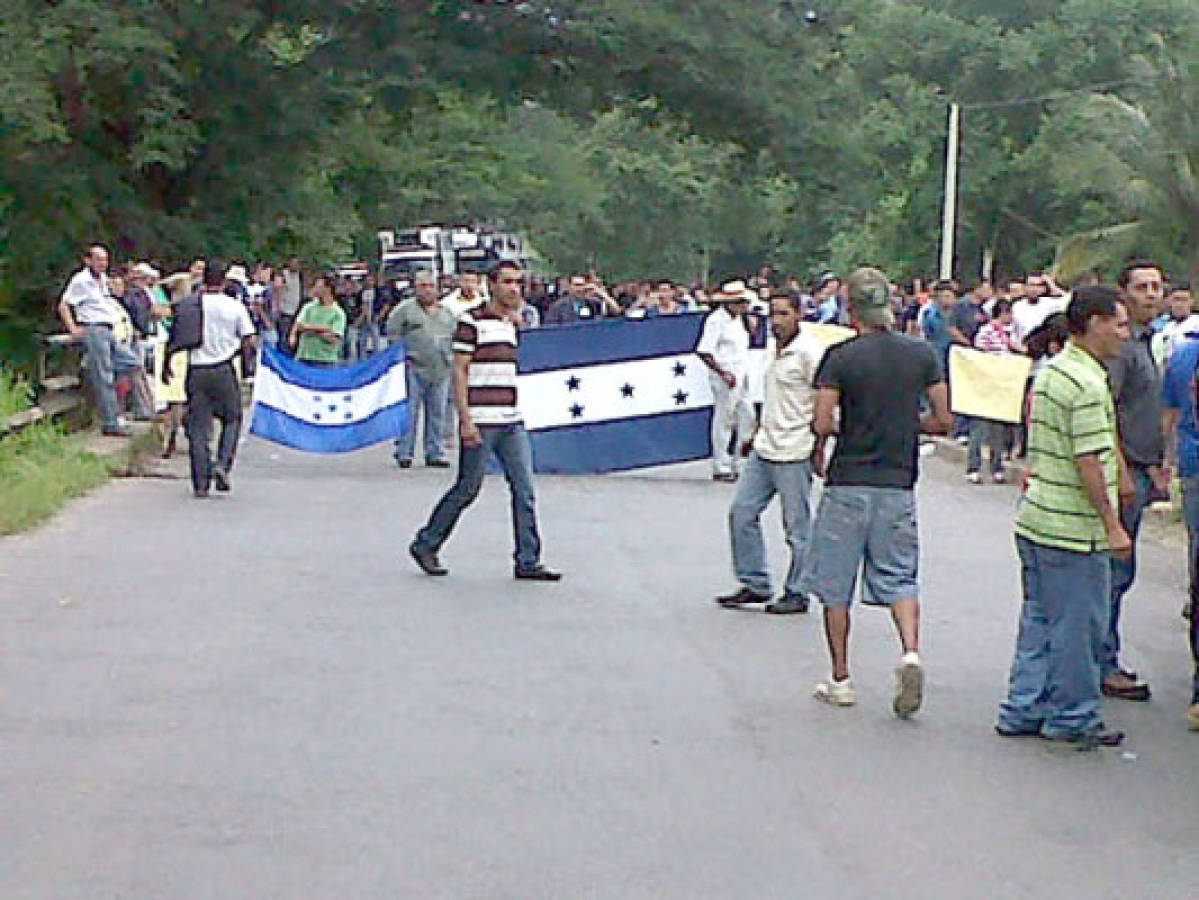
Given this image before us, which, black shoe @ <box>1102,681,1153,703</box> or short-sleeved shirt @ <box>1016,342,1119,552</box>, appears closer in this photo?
short-sleeved shirt @ <box>1016,342,1119,552</box>

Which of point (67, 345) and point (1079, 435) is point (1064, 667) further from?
point (67, 345)

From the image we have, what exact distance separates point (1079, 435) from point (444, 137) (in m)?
37.9

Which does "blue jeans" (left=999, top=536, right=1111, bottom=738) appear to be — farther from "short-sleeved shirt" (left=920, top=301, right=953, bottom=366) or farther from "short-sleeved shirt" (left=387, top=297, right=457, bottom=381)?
"short-sleeved shirt" (left=920, top=301, right=953, bottom=366)

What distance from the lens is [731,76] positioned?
92.0ft

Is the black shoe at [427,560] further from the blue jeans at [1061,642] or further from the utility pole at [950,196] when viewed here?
the utility pole at [950,196]

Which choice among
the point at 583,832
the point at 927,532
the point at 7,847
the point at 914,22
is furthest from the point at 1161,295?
the point at 914,22

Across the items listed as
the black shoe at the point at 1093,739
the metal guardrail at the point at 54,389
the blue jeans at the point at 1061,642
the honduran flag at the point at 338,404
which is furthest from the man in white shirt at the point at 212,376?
the black shoe at the point at 1093,739

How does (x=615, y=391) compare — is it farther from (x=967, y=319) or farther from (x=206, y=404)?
(x=967, y=319)

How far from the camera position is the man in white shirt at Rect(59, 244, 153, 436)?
19609mm

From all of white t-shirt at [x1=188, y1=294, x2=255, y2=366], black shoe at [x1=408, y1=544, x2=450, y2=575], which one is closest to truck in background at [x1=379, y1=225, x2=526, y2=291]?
white t-shirt at [x1=188, y1=294, x2=255, y2=366]

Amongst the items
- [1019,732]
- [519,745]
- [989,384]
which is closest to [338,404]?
[989,384]

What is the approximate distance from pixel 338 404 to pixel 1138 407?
40.1 feet

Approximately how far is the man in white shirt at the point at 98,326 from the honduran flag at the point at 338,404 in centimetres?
148

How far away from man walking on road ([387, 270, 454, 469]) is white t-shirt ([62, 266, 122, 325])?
259cm
